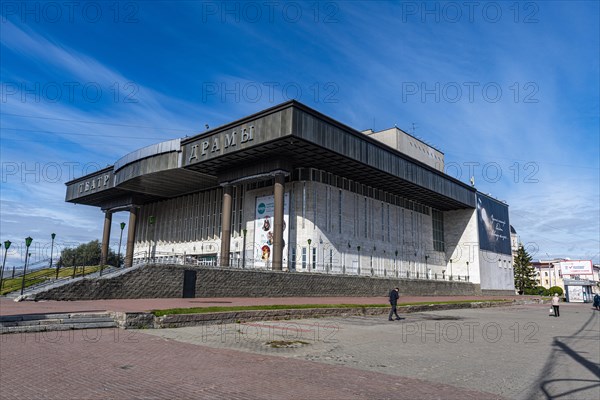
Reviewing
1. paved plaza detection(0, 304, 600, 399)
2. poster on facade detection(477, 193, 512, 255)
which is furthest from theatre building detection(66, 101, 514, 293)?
paved plaza detection(0, 304, 600, 399)

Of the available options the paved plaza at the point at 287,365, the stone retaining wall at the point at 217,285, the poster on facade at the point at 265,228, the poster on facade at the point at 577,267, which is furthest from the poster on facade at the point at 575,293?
the paved plaza at the point at 287,365

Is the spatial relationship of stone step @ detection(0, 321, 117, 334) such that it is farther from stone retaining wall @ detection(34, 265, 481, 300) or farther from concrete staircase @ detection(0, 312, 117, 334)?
stone retaining wall @ detection(34, 265, 481, 300)

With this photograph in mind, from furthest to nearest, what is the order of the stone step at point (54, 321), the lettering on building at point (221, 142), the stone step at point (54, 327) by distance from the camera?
the lettering on building at point (221, 142) < the stone step at point (54, 321) < the stone step at point (54, 327)

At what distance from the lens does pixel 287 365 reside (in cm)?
888

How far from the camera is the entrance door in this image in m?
26.5

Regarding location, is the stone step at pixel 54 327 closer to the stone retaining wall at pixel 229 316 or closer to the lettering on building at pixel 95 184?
the stone retaining wall at pixel 229 316

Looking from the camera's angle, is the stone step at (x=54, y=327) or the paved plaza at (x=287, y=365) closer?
the paved plaza at (x=287, y=365)

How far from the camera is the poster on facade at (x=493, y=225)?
6519 cm

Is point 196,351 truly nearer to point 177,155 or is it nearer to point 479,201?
point 177,155

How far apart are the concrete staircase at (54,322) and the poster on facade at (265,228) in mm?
27114

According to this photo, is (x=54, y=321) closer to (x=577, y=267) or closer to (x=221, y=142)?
(x=221, y=142)

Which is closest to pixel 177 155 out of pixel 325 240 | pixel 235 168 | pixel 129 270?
pixel 235 168

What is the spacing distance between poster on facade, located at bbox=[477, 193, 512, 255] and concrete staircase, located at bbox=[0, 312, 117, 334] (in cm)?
6007

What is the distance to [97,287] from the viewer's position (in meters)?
23.2
